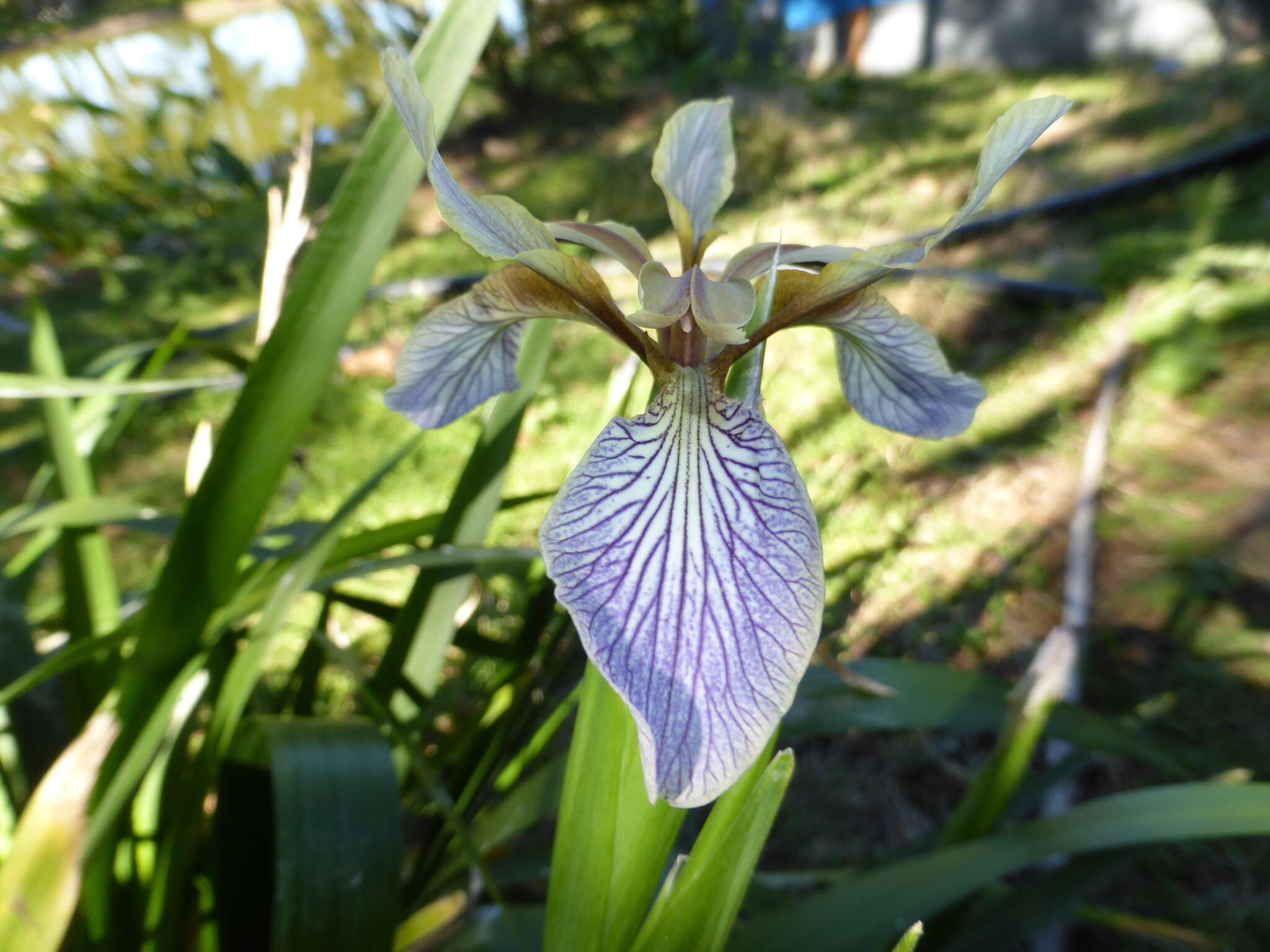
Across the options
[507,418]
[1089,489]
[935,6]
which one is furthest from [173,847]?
[935,6]

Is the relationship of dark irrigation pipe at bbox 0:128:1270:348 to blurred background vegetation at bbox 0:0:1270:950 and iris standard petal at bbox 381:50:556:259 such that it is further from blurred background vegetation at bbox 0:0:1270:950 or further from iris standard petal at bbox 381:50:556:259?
iris standard petal at bbox 381:50:556:259

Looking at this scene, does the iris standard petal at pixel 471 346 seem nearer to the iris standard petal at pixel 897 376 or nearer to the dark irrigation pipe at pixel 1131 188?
the iris standard petal at pixel 897 376

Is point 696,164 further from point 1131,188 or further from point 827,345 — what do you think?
point 1131,188

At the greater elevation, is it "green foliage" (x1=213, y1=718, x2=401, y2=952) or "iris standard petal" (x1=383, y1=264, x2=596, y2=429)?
"iris standard petal" (x1=383, y1=264, x2=596, y2=429)

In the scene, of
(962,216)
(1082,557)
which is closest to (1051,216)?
(1082,557)

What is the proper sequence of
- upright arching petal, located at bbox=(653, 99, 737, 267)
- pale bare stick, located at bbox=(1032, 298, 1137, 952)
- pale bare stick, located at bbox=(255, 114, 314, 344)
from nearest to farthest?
upright arching petal, located at bbox=(653, 99, 737, 267) → pale bare stick, located at bbox=(255, 114, 314, 344) → pale bare stick, located at bbox=(1032, 298, 1137, 952)

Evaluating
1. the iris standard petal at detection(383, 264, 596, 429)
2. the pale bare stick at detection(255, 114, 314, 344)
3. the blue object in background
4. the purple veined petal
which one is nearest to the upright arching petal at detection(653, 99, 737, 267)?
the iris standard petal at detection(383, 264, 596, 429)
